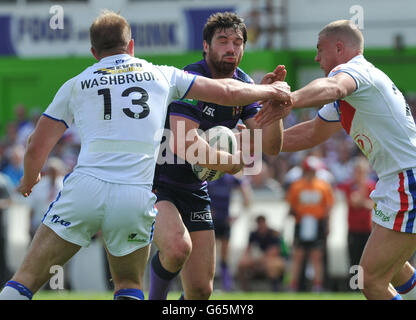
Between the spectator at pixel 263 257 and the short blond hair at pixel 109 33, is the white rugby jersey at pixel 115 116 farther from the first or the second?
the spectator at pixel 263 257

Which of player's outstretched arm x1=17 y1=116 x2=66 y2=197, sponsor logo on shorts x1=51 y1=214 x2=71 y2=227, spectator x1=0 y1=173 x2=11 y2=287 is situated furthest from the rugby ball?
spectator x1=0 y1=173 x2=11 y2=287

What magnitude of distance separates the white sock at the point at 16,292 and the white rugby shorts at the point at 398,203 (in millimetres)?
2730

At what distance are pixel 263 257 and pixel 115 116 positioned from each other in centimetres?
855

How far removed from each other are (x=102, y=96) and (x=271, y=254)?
8.54m

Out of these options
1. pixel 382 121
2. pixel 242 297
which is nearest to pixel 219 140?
pixel 382 121

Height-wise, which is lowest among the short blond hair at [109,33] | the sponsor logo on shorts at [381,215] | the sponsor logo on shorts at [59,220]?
the sponsor logo on shorts at [381,215]

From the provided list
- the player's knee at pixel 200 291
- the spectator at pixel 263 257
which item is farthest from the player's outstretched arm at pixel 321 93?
the spectator at pixel 263 257

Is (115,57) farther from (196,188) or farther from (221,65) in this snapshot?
(196,188)

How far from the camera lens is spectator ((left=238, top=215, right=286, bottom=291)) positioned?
1329 cm

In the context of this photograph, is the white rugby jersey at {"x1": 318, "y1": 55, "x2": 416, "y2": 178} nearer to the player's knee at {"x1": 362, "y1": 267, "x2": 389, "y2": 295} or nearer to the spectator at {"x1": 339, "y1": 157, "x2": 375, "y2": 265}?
the player's knee at {"x1": 362, "y1": 267, "x2": 389, "y2": 295}

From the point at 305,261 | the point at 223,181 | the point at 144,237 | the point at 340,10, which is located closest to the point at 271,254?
the point at 305,261

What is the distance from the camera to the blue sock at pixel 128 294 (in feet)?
17.2

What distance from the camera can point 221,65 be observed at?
6723 mm

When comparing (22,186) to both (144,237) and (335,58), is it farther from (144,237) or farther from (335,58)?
(335,58)
